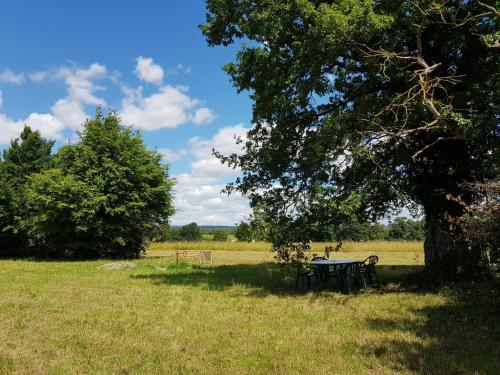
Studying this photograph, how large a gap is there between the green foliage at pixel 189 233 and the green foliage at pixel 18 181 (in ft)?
210

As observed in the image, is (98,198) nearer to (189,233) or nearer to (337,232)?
(337,232)

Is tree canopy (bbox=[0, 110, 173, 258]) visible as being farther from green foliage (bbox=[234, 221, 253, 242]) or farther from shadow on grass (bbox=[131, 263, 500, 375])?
shadow on grass (bbox=[131, 263, 500, 375])

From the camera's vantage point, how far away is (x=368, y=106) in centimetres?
1289

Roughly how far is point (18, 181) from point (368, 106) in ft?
98.0

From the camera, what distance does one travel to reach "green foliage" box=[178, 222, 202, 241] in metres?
101

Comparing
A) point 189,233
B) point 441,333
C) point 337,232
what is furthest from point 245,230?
point 189,233

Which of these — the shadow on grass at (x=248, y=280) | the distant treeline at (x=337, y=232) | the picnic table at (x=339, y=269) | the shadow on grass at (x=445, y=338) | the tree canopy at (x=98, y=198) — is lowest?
the shadow on grass at (x=445, y=338)

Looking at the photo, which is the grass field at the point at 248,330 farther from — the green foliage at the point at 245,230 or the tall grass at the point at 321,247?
the tall grass at the point at 321,247

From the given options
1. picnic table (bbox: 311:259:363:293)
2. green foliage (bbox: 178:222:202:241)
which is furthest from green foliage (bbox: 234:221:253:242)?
green foliage (bbox: 178:222:202:241)

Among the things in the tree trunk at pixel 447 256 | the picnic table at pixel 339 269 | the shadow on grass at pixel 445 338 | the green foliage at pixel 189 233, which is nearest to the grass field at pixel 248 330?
the shadow on grass at pixel 445 338

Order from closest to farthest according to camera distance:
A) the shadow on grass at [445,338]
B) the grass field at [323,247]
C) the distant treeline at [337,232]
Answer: the shadow on grass at [445,338], the distant treeline at [337,232], the grass field at [323,247]

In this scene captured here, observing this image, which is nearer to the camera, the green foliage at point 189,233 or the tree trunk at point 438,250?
the tree trunk at point 438,250

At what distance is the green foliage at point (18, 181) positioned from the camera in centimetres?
3222

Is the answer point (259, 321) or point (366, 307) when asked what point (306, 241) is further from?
point (259, 321)
